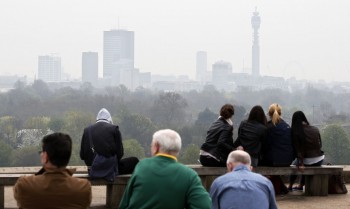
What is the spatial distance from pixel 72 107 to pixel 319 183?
155 meters

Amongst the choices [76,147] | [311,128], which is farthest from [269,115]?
[76,147]

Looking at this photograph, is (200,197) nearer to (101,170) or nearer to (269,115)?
(101,170)

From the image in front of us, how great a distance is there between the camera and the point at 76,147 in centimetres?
11538

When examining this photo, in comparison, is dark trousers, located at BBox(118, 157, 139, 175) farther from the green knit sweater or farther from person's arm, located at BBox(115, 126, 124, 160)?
the green knit sweater

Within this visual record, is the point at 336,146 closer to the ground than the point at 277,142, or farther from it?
closer to the ground

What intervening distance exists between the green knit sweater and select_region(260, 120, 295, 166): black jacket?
218 inches

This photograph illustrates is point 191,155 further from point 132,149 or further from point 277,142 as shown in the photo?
point 277,142

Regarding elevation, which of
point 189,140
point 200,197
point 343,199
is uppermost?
point 200,197

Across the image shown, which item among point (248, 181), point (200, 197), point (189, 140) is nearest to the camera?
point (200, 197)

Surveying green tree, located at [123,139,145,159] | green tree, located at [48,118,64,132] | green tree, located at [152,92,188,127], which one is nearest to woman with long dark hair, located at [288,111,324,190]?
green tree, located at [123,139,145,159]

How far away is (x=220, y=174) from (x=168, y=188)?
5043 mm

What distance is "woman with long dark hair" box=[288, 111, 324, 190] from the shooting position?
11.1 m

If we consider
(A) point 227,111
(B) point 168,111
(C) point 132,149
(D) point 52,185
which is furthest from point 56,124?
(D) point 52,185

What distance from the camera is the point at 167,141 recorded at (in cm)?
559
